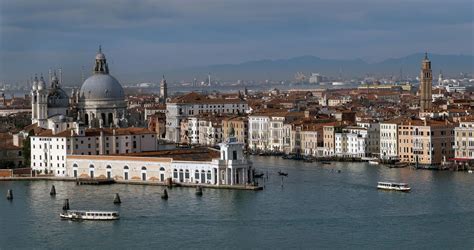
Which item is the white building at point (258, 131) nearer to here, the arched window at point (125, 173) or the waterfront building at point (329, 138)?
the waterfront building at point (329, 138)

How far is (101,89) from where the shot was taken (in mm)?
23812

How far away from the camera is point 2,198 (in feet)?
55.2

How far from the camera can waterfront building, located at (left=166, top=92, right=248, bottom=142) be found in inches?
1200

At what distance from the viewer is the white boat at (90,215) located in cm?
1423

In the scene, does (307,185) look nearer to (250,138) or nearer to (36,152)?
(36,152)

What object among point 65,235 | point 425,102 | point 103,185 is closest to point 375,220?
point 65,235

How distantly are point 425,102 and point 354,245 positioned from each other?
17.7m

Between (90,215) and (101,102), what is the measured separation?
956 cm

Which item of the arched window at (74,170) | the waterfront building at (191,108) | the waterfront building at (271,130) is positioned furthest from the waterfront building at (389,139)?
the waterfront building at (191,108)

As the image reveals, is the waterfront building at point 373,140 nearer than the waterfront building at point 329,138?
Yes

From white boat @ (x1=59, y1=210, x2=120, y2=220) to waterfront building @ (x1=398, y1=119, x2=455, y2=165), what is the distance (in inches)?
334

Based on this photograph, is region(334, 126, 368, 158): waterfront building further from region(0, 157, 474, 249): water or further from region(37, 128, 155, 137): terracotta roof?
region(37, 128, 155, 137): terracotta roof

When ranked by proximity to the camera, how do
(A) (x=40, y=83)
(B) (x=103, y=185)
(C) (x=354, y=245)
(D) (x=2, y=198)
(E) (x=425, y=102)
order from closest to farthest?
(C) (x=354, y=245) < (D) (x=2, y=198) < (B) (x=103, y=185) < (A) (x=40, y=83) < (E) (x=425, y=102)

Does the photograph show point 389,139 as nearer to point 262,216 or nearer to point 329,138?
point 329,138
